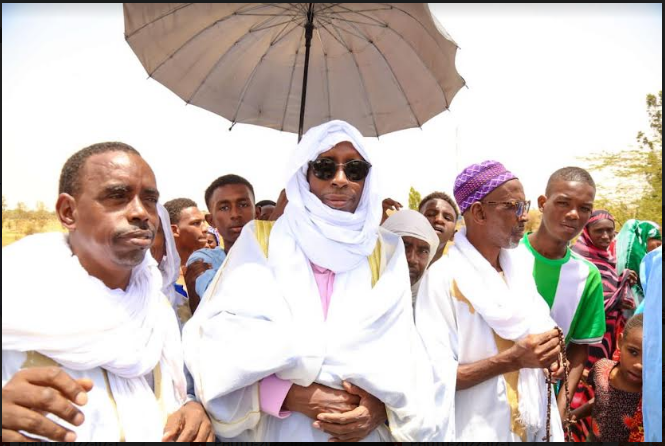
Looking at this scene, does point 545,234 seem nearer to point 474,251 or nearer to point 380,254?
point 474,251

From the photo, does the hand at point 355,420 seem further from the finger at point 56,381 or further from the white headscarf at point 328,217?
the finger at point 56,381

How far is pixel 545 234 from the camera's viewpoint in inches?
147

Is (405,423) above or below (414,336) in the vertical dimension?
below

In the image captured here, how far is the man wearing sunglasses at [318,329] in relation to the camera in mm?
2301

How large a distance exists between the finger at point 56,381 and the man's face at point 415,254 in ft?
7.04

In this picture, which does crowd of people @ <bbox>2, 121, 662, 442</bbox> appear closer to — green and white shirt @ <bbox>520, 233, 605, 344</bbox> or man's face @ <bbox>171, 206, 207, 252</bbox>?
green and white shirt @ <bbox>520, 233, 605, 344</bbox>

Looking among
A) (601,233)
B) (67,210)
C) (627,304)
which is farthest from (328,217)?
(627,304)

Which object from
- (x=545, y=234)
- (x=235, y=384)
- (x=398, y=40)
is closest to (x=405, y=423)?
(x=235, y=384)

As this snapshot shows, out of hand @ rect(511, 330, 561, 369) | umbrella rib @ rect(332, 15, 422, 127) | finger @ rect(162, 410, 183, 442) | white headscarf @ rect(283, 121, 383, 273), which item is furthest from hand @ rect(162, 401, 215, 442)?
umbrella rib @ rect(332, 15, 422, 127)

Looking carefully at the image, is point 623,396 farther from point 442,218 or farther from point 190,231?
point 190,231

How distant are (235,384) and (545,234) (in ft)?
8.19

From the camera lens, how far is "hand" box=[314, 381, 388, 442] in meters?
2.31

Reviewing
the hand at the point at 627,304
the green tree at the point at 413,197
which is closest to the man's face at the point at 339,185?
the hand at the point at 627,304

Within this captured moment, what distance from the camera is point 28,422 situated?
1.75 m
